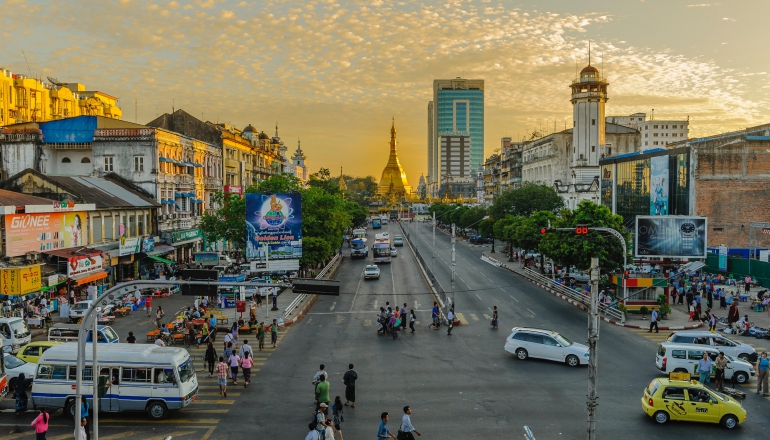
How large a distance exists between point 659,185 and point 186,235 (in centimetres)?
4842

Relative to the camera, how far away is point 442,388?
72.9 ft

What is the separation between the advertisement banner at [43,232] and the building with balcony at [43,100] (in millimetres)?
54195

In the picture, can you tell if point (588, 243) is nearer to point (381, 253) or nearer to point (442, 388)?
point (442, 388)

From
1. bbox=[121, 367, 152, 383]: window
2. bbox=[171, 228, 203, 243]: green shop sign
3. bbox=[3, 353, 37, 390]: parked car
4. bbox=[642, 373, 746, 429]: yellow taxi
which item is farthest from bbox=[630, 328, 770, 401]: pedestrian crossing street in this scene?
bbox=[171, 228, 203, 243]: green shop sign

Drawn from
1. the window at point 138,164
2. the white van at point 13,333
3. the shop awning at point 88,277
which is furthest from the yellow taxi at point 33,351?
the window at point 138,164

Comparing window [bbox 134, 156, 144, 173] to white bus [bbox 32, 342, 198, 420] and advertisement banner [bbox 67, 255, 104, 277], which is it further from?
white bus [bbox 32, 342, 198, 420]

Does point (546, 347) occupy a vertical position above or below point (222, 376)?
below

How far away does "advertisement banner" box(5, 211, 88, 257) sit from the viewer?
1357 inches

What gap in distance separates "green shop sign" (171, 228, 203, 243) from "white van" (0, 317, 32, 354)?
99.9ft

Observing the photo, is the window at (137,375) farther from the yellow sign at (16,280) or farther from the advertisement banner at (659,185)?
the advertisement banner at (659,185)

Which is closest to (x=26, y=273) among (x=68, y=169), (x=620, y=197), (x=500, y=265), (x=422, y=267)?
(x=68, y=169)

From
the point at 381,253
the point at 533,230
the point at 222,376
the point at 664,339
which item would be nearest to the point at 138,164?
the point at 381,253

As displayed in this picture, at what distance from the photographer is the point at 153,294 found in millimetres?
43875

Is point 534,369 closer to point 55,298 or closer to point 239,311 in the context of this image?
point 239,311
